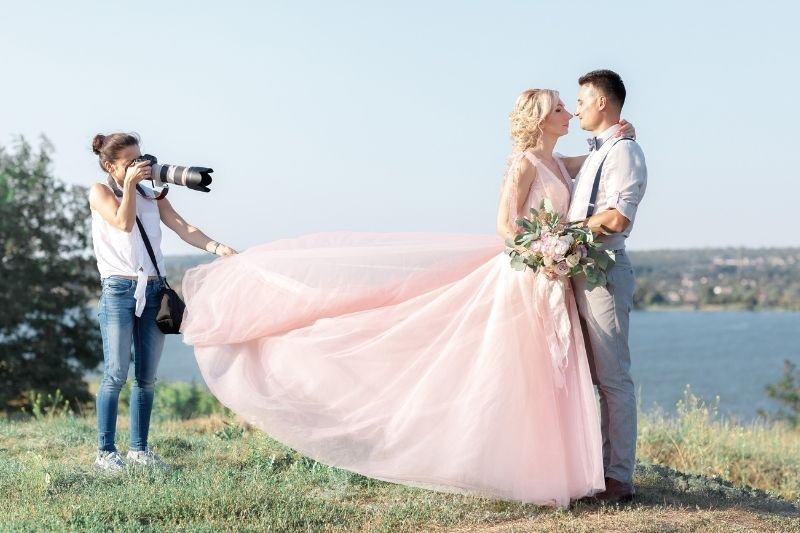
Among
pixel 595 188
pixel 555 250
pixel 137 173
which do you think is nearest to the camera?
pixel 555 250

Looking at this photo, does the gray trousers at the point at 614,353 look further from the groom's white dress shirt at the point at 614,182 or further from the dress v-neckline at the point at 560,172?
the dress v-neckline at the point at 560,172

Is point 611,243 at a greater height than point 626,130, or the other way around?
point 626,130

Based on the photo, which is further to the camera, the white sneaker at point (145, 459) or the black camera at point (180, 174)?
the white sneaker at point (145, 459)

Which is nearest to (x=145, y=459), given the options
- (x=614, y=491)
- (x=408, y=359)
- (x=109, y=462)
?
(x=109, y=462)

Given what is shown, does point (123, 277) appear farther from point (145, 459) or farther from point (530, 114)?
point (530, 114)

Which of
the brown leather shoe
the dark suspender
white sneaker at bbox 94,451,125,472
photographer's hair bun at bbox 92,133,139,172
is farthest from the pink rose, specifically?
white sneaker at bbox 94,451,125,472

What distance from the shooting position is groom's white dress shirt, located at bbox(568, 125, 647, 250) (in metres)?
5.93

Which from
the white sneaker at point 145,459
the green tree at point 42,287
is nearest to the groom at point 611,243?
the white sneaker at point 145,459

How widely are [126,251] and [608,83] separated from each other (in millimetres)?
3439

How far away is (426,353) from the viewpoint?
6188 millimetres

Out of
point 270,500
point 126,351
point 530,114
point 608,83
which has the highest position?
point 608,83

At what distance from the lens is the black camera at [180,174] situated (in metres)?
6.65

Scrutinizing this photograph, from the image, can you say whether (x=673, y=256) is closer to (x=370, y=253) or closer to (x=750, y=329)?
(x=750, y=329)

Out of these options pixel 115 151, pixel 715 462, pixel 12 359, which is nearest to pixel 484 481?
pixel 115 151
